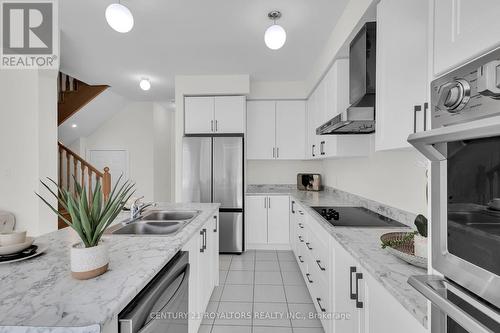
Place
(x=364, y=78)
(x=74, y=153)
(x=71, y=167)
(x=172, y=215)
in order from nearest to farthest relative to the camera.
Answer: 1. (x=364, y=78)
2. (x=172, y=215)
3. (x=74, y=153)
4. (x=71, y=167)

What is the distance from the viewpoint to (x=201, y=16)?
238 cm

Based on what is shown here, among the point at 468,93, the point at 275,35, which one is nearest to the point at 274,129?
the point at 275,35

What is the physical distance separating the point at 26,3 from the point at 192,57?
1.63m

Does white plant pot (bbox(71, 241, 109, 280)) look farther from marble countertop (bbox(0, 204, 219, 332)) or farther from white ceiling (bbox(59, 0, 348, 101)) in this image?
white ceiling (bbox(59, 0, 348, 101))

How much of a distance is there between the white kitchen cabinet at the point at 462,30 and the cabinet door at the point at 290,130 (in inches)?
135

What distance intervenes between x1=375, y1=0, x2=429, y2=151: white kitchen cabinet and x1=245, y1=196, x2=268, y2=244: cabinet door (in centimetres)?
259

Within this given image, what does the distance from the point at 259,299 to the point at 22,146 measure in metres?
3.42

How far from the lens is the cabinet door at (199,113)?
3.92 meters

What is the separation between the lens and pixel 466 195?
1.92ft

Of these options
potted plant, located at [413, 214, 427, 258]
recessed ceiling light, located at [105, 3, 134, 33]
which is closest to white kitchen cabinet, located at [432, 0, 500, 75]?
potted plant, located at [413, 214, 427, 258]

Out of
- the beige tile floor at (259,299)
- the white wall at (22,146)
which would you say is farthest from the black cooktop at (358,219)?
the white wall at (22,146)

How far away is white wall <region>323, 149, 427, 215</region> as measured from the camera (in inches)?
68.2

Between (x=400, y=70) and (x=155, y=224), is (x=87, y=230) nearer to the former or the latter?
(x=155, y=224)

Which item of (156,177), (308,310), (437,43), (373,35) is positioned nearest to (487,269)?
(437,43)
